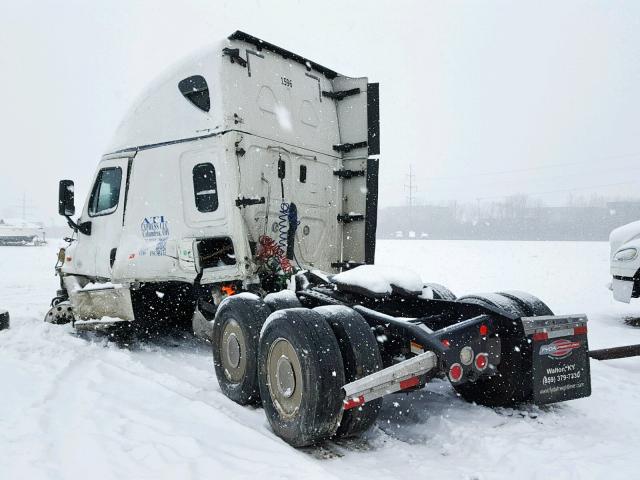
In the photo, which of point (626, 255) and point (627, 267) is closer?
point (627, 267)

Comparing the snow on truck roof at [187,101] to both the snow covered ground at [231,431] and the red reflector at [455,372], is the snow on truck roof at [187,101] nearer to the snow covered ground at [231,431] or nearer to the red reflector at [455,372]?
the snow covered ground at [231,431]

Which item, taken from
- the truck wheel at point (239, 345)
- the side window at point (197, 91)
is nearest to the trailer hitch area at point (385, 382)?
the truck wheel at point (239, 345)

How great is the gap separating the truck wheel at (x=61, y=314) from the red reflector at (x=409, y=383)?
5.47 meters

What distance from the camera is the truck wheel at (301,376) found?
3508 millimetres

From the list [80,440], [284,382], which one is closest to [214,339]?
[284,382]

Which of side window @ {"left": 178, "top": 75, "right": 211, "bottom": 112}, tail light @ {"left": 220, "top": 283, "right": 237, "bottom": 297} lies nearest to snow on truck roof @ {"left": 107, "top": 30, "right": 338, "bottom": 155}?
side window @ {"left": 178, "top": 75, "right": 211, "bottom": 112}

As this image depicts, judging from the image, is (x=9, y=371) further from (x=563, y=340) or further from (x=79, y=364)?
(x=563, y=340)

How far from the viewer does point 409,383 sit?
11.6ft

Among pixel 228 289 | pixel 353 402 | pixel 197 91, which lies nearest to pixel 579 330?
pixel 353 402

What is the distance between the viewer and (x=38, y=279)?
52.1 feet

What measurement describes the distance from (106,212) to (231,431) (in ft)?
14.9

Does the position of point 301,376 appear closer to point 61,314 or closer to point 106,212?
point 106,212

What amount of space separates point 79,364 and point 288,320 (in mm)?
3069

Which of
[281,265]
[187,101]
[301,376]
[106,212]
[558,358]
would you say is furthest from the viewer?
[106,212]
